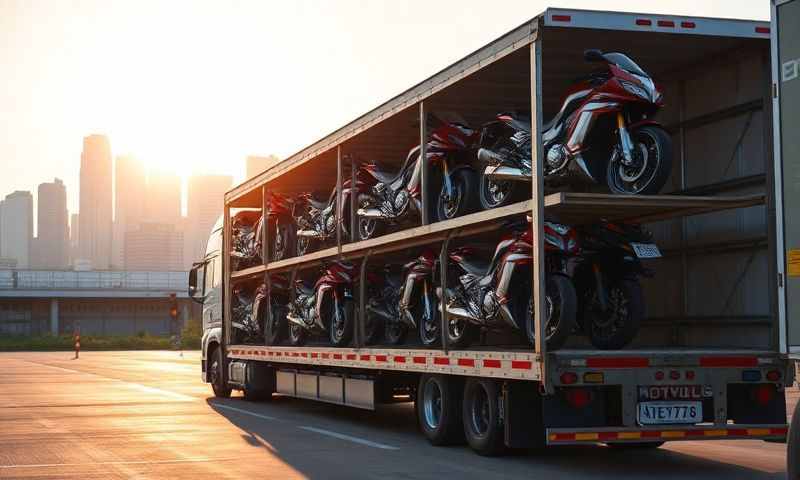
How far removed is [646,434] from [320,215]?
24.9 ft

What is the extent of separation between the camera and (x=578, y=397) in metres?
9.48

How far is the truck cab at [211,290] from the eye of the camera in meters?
20.6

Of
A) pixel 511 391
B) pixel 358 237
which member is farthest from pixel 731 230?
pixel 358 237

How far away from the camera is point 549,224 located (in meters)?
9.80

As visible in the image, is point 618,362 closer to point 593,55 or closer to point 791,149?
point 593,55

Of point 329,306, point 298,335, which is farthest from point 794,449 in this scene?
point 298,335

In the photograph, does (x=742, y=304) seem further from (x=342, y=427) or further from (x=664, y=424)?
(x=342, y=427)

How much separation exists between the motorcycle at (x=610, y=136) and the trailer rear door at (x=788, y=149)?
2.31 m

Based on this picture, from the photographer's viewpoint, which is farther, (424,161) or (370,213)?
(370,213)

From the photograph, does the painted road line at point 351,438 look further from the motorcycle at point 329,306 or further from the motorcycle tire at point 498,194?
the motorcycle tire at point 498,194

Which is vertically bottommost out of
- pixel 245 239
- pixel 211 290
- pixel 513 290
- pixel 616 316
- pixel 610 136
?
pixel 616 316

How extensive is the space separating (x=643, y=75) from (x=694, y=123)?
1717 mm

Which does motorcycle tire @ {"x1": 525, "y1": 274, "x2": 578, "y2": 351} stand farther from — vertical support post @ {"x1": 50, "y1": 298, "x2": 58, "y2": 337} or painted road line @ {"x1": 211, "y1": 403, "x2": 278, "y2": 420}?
vertical support post @ {"x1": 50, "y1": 298, "x2": 58, "y2": 337}

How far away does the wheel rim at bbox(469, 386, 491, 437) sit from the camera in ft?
35.3
